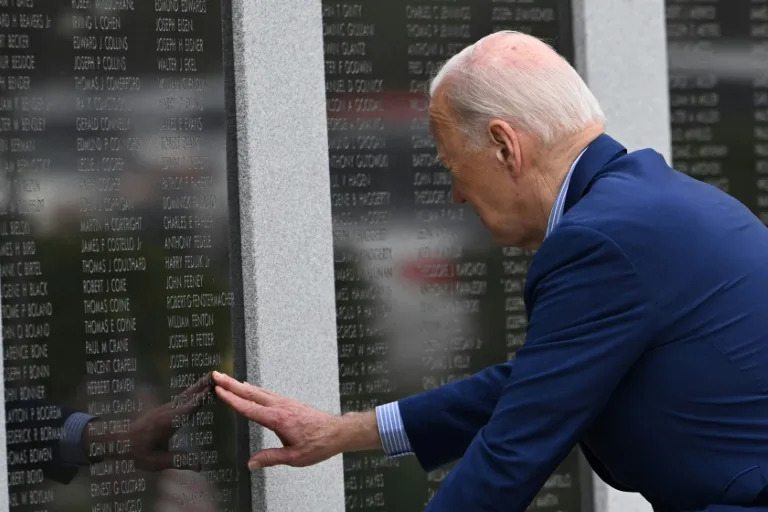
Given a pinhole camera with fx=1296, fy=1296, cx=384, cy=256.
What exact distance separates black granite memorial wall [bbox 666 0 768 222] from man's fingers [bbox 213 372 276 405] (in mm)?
2661

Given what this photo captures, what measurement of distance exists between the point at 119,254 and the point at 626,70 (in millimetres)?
2381

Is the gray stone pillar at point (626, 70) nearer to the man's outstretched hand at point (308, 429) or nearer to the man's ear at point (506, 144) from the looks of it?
the man's outstretched hand at point (308, 429)

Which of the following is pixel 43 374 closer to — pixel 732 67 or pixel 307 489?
pixel 307 489

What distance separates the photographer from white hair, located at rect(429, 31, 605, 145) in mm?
2768

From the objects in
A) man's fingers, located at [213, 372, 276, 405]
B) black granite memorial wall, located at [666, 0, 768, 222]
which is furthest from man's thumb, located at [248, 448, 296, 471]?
black granite memorial wall, located at [666, 0, 768, 222]

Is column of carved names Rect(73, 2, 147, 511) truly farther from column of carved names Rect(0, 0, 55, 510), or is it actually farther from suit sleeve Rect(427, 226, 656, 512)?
suit sleeve Rect(427, 226, 656, 512)

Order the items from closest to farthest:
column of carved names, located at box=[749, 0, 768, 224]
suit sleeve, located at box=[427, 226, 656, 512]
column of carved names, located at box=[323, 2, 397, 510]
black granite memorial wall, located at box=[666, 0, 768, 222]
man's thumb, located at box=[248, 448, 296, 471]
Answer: suit sleeve, located at box=[427, 226, 656, 512] < man's thumb, located at box=[248, 448, 296, 471] < column of carved names, located at box=[323, 2, 397, 510] < black granite memorial wall, located at box=[666, 0, 768, 222] < column of carved names, located at box=[749, 0, 768, 224]

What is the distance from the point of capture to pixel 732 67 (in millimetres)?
5953

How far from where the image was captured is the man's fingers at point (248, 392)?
3.81 meters

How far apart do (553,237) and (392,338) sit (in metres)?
2.59

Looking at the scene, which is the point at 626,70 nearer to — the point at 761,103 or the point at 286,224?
the point at 761,103

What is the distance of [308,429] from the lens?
12.1 ft

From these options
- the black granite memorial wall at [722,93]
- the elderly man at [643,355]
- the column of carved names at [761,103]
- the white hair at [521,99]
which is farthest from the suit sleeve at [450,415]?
the column of carved names at [761,103]

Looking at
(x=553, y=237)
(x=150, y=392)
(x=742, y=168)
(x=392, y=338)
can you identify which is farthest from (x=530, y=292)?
(x=742, y=168)
